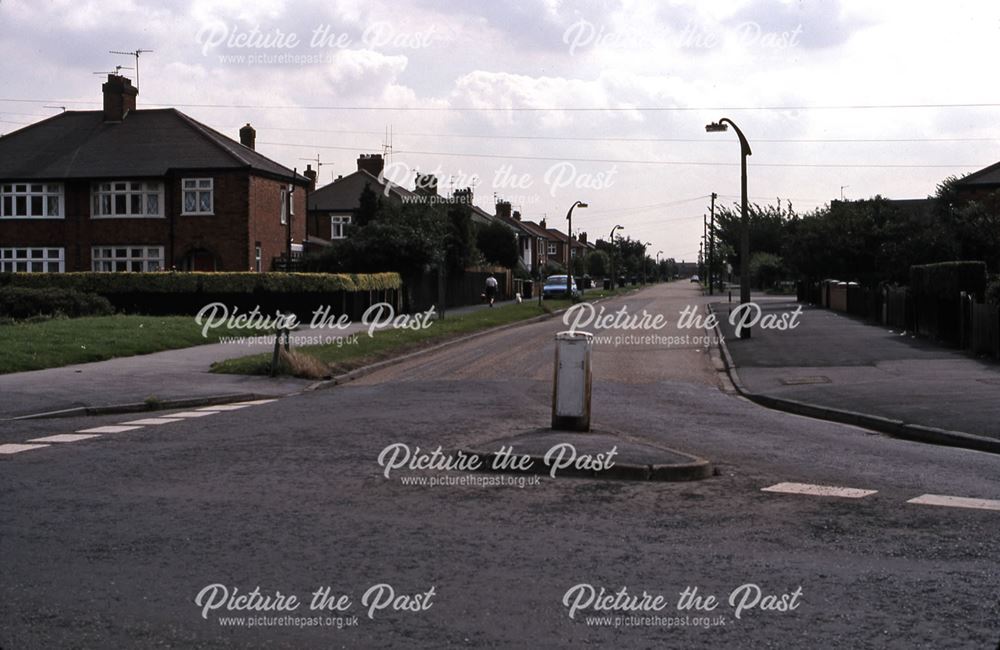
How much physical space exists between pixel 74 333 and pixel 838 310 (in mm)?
31350

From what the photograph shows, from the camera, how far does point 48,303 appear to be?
3062 cm

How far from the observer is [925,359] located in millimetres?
23125

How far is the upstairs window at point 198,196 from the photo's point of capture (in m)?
45.1

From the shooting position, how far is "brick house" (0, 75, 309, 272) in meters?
45.0

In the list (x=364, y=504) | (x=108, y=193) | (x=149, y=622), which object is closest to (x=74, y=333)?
(x=364, y=504)

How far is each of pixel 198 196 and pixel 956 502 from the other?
132 ft

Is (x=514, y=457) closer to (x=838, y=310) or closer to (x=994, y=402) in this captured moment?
(x=994, y=402)

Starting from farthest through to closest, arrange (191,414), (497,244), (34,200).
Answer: (497,244), (34,200), (191,414)

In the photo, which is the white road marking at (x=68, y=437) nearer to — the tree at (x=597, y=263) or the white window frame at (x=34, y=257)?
the white window frame at (x=34, y=257)

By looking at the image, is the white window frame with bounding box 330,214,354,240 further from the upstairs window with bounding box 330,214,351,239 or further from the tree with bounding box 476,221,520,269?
the tree with bounding box 476,221,520,269

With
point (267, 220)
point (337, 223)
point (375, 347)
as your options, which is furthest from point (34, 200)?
point (375, 347)

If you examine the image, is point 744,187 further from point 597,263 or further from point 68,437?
point 597,263

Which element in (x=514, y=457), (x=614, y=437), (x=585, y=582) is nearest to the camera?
(x=585, y=582)

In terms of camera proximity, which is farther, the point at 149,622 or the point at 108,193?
the point at 108,193
